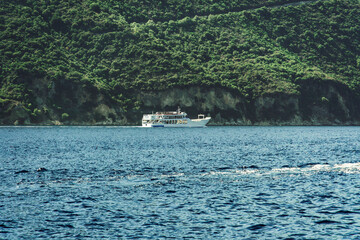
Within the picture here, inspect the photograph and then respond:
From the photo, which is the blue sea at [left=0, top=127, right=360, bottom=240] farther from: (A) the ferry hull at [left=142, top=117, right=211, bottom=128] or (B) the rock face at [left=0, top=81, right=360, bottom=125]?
(A) the ferry hull at [left=142, top=117, right=211, bottom=128]

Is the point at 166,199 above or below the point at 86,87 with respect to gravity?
below

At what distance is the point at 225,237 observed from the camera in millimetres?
22578

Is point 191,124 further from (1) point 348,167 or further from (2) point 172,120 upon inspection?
(1) point 348,167

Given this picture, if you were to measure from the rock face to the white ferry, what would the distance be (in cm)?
408

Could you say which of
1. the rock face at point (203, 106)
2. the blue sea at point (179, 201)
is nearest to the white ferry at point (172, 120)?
the rock face at point (203, 106)

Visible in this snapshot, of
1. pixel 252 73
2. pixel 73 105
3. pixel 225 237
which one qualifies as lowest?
pixel 225 237

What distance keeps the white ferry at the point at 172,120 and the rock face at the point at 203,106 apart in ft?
13.4

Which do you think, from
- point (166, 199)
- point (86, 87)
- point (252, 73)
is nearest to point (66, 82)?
point (86, 87)

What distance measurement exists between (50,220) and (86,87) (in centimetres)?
14858

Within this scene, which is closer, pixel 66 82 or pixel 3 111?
pixel 3 111

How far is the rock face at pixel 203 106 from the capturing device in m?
166

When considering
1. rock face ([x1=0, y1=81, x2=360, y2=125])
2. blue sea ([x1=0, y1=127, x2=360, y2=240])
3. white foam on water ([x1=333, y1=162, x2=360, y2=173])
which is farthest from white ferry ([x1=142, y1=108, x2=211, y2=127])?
white foam on water ([x1=333, y1=162, x2=360, y2=173])

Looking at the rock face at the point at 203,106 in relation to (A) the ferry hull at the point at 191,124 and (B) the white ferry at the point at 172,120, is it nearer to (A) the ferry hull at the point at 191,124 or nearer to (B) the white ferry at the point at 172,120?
(B) the white ferry at the point at 172,120

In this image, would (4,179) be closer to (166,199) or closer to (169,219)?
(166,199)
